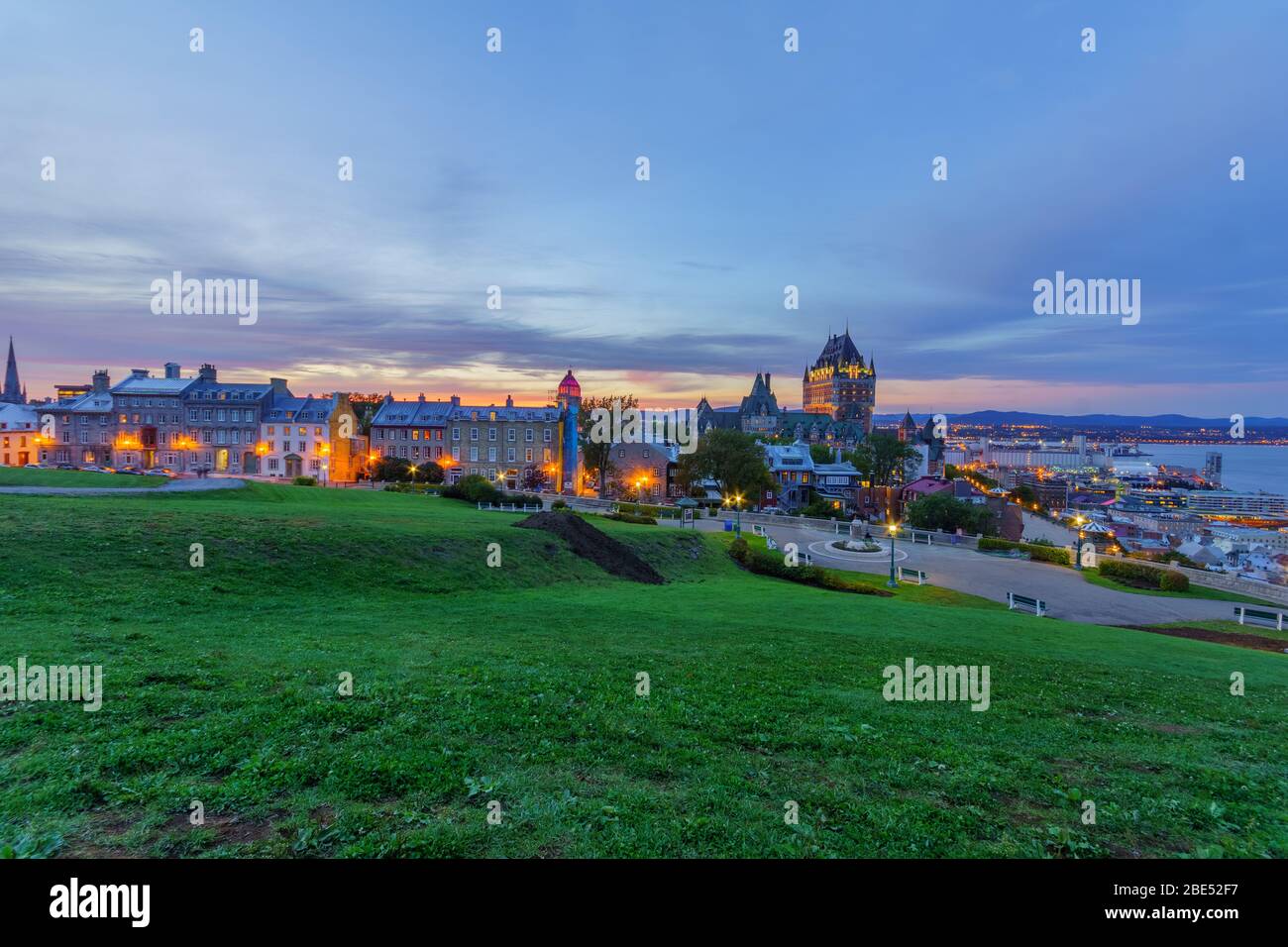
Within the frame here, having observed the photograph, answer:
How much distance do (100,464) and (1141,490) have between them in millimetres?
260790

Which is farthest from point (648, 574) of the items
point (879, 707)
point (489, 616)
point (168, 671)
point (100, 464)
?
point (100, 464)

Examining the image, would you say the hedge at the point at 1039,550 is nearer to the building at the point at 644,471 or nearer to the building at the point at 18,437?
the building at the point at 644,471

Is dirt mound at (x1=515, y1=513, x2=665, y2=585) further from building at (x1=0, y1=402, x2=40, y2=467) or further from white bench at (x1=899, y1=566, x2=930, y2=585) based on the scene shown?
building at (x1=0, y1=402, x2=40, y2=467)

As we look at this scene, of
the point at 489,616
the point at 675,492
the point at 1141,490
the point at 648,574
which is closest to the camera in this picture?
the point at 489,616

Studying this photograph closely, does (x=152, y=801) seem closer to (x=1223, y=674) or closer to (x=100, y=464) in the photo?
(x=1223, y=674)

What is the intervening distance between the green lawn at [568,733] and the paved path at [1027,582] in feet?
38.5

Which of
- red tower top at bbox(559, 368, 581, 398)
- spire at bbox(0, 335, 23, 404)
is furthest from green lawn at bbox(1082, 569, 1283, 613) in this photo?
spire at bbox(0, 335, 23, 404)

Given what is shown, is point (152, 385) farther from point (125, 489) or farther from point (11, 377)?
point (11, 377)

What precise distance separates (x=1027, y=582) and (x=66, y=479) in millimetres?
60944

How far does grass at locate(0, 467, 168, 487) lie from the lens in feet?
111

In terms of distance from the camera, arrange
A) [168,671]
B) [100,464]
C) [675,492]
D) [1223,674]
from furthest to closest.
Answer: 1. [675,492]
2. [100,464]
3. [1223,674]
4. [168,671]

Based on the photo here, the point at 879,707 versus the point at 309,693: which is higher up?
the point at 309,693

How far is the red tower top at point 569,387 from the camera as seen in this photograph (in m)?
87.3

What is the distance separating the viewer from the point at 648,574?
29766 millimetres
